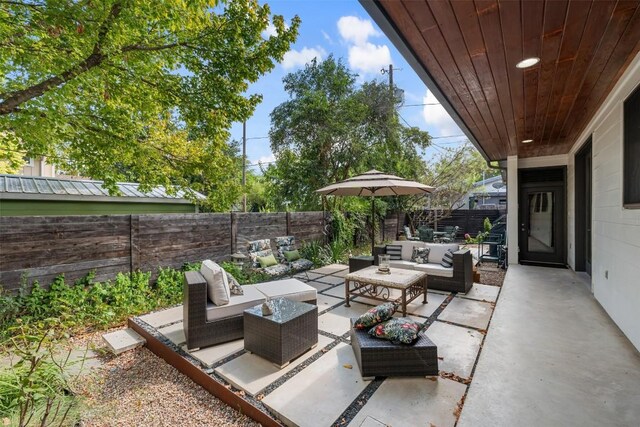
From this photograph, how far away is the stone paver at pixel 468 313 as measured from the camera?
3707mm

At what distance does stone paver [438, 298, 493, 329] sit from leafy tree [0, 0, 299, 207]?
4642 mm

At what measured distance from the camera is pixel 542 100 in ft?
12.2

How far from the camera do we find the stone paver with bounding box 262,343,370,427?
2033 mm

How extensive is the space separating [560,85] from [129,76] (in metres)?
5.75

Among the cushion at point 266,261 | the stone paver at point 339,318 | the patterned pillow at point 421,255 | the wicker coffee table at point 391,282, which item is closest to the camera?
the stone paver at point 339,318

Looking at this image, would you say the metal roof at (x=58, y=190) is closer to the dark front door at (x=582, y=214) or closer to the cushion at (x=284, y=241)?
the cushion at (x=284, y=241)

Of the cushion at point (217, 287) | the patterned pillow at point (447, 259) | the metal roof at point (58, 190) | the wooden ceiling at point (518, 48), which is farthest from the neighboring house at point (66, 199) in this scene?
the patterned pillow at point (447, 259)

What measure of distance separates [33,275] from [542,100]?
7019 millimetres

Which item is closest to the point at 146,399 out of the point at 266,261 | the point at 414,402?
the point at 414,402

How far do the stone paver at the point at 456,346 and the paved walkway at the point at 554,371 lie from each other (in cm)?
9

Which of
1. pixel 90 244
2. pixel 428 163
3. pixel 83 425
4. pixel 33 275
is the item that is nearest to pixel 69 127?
pixel 90 244

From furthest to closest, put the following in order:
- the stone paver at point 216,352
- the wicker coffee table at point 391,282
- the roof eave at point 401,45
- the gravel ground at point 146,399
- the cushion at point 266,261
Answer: the cushion at point 266,261, the wicker coffee table at point 391,282, the stone paver at point 216,352, the gravel ground at point 146,399, the roof eave at point 401,45

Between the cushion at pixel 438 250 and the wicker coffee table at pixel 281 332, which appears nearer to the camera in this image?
the wicker coffee table at pixel 281 332

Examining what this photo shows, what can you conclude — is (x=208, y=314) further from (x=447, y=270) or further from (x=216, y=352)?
(x=447, y=270)
